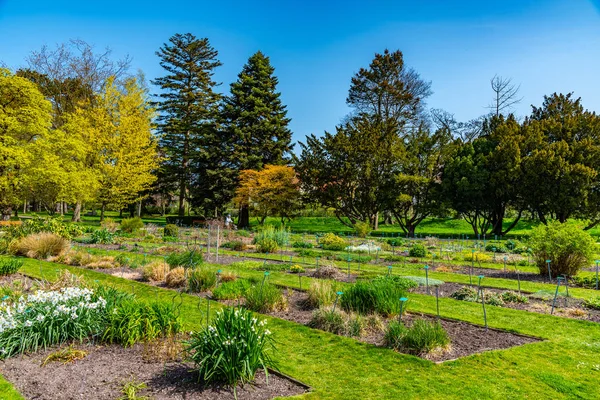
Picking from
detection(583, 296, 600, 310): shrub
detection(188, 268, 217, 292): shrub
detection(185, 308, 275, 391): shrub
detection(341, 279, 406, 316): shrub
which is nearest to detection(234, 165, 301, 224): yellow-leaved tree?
detection(188, 268, 217, 292): shrub

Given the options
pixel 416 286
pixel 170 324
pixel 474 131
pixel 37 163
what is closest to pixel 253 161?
pixel 37 163

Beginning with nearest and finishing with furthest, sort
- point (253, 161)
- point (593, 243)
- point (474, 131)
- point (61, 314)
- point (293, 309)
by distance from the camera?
point (61, 314)
point (293, 309)
point (593, 243)
point (253, 161)
point (474, 131)

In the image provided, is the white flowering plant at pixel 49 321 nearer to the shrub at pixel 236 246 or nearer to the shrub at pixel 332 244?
the shrub at pixel 236 246

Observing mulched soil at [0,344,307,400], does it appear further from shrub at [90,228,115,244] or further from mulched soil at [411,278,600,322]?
shrub at [90,228,115,244]

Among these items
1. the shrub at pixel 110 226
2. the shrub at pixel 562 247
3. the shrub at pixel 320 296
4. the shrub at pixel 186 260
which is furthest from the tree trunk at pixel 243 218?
the shrub at pixel 320 296

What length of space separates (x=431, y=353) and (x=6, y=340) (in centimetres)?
477

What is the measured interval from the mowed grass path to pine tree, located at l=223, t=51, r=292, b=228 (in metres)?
29.6

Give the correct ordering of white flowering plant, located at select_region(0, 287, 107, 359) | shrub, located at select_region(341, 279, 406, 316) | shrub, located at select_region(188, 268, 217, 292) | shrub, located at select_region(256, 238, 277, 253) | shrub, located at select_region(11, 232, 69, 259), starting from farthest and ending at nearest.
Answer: shrub, located at select_region(256, 238, 277, 253) < shrub, located at select_region(11, 232, 69, 259) < shrub, located at select_region(188, 268, 217, 292) < shrub, located at select_region(341, 279, 406, 316) < white flowering plant, located at select_region(0, 287, 107, 359)

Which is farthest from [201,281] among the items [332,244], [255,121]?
[255,121]

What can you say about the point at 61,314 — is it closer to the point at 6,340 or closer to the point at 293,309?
the point at 6,340

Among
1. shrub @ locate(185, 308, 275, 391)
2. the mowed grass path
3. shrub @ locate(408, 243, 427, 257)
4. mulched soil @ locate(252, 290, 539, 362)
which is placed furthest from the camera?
shrub @ locate(408, 243, 427, 257)

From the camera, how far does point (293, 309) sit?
736cm

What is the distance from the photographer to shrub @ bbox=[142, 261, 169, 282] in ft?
32.4

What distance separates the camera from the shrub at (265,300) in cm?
709
